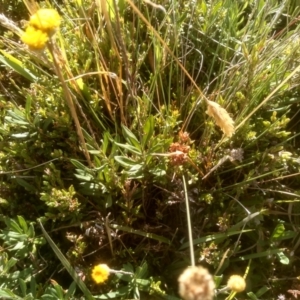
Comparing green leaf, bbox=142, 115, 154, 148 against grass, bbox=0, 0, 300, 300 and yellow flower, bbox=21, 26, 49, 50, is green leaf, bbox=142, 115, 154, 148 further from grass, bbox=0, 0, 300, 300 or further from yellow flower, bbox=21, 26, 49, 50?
yellow flower, bbox=21, 26, 49, 50

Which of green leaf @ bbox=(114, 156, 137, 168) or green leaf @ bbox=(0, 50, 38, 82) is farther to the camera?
green leaf @ bbox=(0, 50, 38, 82)

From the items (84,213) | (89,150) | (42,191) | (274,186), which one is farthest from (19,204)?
(274,186)

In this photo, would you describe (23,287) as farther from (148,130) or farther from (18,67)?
(18,67)

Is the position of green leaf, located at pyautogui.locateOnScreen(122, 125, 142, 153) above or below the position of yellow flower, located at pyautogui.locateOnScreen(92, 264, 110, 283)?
above

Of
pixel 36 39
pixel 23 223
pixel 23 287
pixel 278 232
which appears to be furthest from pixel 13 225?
pixel 278 232

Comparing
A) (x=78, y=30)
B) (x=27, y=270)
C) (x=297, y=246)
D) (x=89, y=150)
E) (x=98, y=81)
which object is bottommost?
(x=297, y=246)

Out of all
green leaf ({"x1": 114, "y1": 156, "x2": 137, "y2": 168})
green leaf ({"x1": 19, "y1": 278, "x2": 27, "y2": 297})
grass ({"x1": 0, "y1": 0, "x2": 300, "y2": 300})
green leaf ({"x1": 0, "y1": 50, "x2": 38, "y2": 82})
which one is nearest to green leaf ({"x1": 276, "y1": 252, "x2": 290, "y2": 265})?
grass ({"x1": 0, "y1": 0, "x2": 300, "y2": 300})

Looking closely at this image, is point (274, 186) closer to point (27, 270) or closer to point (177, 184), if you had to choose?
point (177, 184)
